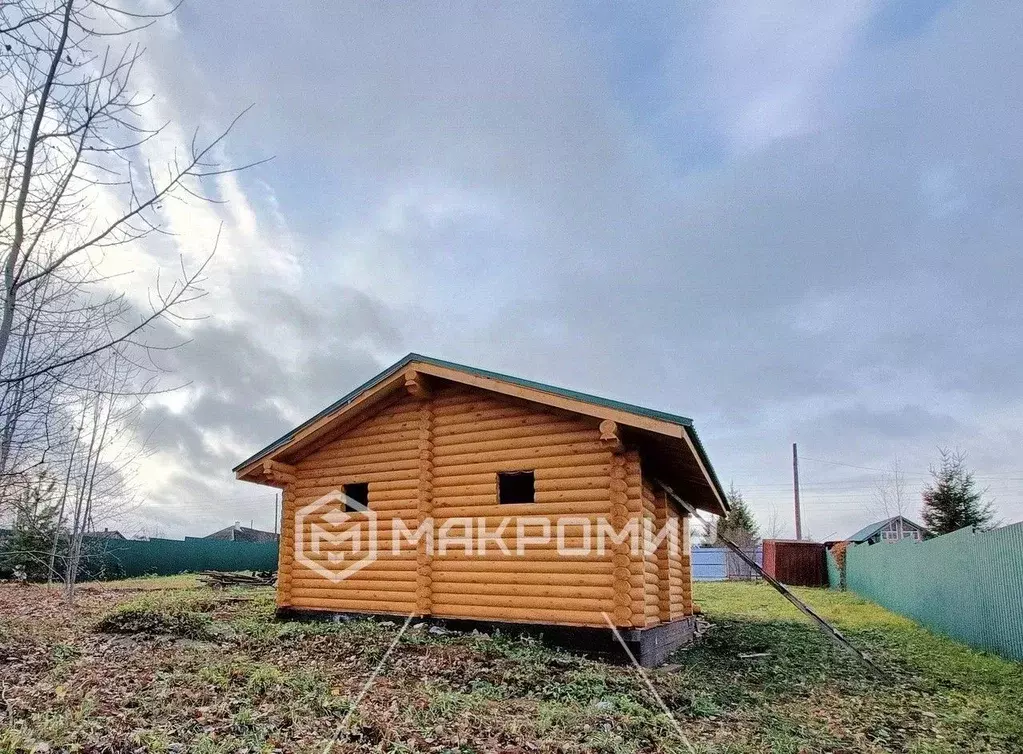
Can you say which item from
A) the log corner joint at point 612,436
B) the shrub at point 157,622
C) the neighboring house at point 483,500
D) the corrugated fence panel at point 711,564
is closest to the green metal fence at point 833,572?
the corrugated fence panel at point 711,564

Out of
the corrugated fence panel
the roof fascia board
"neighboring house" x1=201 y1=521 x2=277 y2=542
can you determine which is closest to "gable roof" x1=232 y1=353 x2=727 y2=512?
the roof fascia board

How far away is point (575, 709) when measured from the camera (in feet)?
23.4

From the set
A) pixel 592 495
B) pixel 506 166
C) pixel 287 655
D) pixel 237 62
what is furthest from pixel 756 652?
pixel 237 62

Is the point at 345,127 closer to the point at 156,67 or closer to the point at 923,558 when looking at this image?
the point at 156,67

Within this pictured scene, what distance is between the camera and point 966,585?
12.0 meters

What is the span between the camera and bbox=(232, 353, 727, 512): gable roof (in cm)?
957

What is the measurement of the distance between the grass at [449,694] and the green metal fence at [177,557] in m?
17.4

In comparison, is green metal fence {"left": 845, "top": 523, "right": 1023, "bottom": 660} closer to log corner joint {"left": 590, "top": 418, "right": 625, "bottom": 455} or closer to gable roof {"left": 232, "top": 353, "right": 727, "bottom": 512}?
gable roof {"left": 232, "top": 353, "right": 727, "bottom": 512}

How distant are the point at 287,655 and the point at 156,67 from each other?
27.2ft

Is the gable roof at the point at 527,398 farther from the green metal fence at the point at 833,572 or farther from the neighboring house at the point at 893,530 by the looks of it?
the neighboring house at the point at 893,530

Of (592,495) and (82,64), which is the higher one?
(82,64)

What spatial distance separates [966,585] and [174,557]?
30078 mm

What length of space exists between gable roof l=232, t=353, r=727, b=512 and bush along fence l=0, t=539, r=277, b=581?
16.8 meters

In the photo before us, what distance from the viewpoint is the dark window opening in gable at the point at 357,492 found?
497 inches
